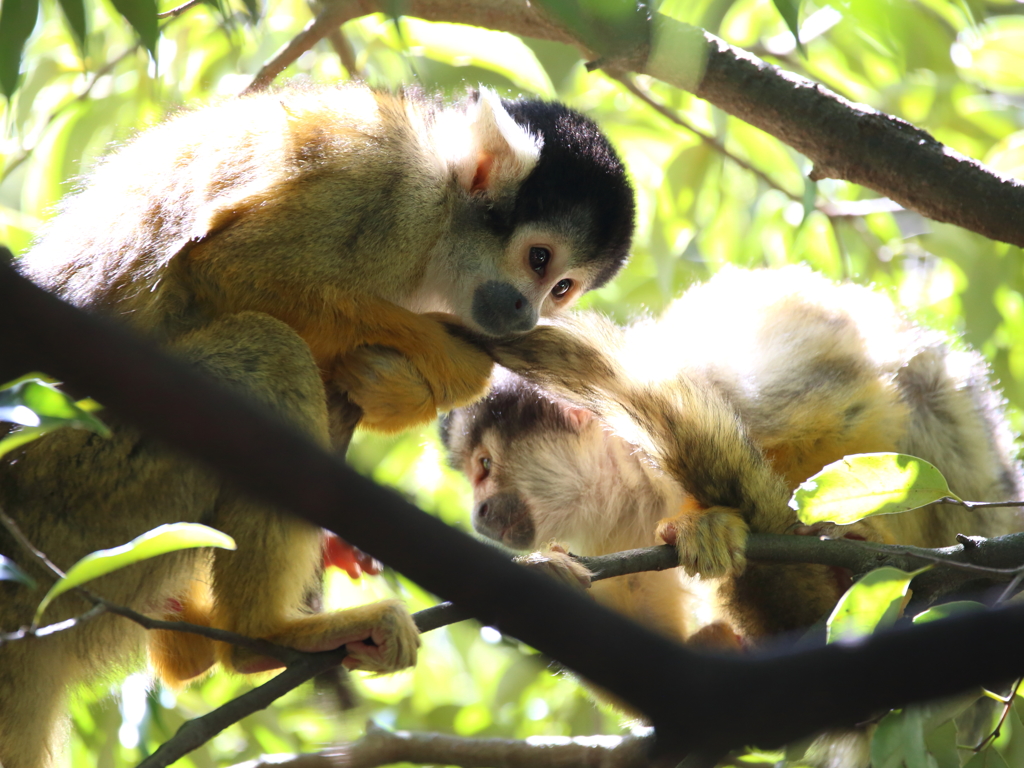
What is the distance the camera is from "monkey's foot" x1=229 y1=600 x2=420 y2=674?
2168 millimetres

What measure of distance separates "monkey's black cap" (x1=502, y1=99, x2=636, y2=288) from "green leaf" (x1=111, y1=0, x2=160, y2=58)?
156 centimetres

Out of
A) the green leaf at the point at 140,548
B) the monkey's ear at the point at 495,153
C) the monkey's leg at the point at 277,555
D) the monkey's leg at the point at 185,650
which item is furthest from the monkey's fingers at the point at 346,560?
the green leaf at the point at 140,548

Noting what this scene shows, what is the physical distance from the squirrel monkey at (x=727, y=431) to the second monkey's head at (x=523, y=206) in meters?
0.20

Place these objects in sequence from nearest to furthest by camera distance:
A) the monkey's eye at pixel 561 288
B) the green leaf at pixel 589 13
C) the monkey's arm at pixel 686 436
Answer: the green leaf at pixel 589 13, the monkey's arm at pixel 686 436, the monkey's eye at pixel 561 288

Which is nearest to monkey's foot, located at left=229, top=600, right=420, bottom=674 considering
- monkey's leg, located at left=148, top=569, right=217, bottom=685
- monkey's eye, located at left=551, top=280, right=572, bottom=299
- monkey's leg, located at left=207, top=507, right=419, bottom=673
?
monkey's leg, located at left=207, top=507, right=419, bottom=673

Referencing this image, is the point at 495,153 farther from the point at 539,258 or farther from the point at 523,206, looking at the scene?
the point at 539,258

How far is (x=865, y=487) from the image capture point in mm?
1956

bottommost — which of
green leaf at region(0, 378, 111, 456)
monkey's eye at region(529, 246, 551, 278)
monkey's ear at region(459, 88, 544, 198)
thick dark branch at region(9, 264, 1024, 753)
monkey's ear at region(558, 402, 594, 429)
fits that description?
monkey's ear at region(558, 402, 594, 429)

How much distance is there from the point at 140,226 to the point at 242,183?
0.99 ft

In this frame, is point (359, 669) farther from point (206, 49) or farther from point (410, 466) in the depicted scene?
point (206, 49)

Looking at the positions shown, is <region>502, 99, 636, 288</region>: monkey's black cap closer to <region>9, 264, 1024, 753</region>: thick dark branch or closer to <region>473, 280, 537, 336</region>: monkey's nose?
<region>473, 280, 537, 336</region>: monkey's nose

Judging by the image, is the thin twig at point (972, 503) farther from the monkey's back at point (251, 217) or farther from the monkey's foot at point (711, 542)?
the monkey's back at point (251, 217)

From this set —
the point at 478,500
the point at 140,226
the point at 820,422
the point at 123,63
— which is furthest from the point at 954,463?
the point at 123,63

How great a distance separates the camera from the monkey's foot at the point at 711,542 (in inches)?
92.7
